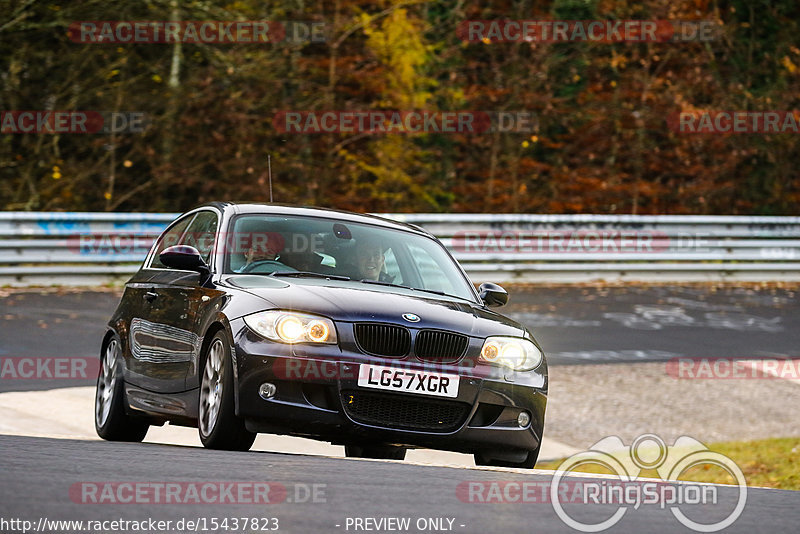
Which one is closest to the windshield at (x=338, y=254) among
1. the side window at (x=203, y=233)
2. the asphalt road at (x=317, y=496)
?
the side window at (x=203, y=233)

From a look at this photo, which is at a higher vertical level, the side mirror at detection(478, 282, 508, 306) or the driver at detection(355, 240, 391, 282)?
the driver at detection(355, 240, 391, 282)

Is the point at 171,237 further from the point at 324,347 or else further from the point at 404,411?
the point at 404,411

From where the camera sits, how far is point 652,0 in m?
32.5

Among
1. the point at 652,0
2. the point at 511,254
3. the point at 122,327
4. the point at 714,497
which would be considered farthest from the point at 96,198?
the point at 714,497

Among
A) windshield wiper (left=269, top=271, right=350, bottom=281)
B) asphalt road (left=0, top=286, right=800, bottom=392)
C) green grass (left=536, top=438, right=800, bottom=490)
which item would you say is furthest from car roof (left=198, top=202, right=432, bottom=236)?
asphalt road (left=0, top=286, right=800, bottom=392)

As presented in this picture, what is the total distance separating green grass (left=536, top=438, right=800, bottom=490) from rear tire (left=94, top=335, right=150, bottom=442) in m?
2.99

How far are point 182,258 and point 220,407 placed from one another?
43.3 inches

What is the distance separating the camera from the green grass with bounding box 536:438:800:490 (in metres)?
9.93

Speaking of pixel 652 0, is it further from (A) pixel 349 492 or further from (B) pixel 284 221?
(A) pixel 349 492

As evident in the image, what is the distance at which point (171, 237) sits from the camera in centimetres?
930

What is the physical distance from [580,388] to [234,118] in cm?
1475

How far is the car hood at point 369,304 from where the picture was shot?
705cm

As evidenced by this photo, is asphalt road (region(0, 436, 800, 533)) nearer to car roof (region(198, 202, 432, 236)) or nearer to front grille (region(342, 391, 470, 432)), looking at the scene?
front grille (region(342, 391, 470, 432))

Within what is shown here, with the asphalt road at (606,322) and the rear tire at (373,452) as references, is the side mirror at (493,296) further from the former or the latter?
the asphalt road at (606,322)
